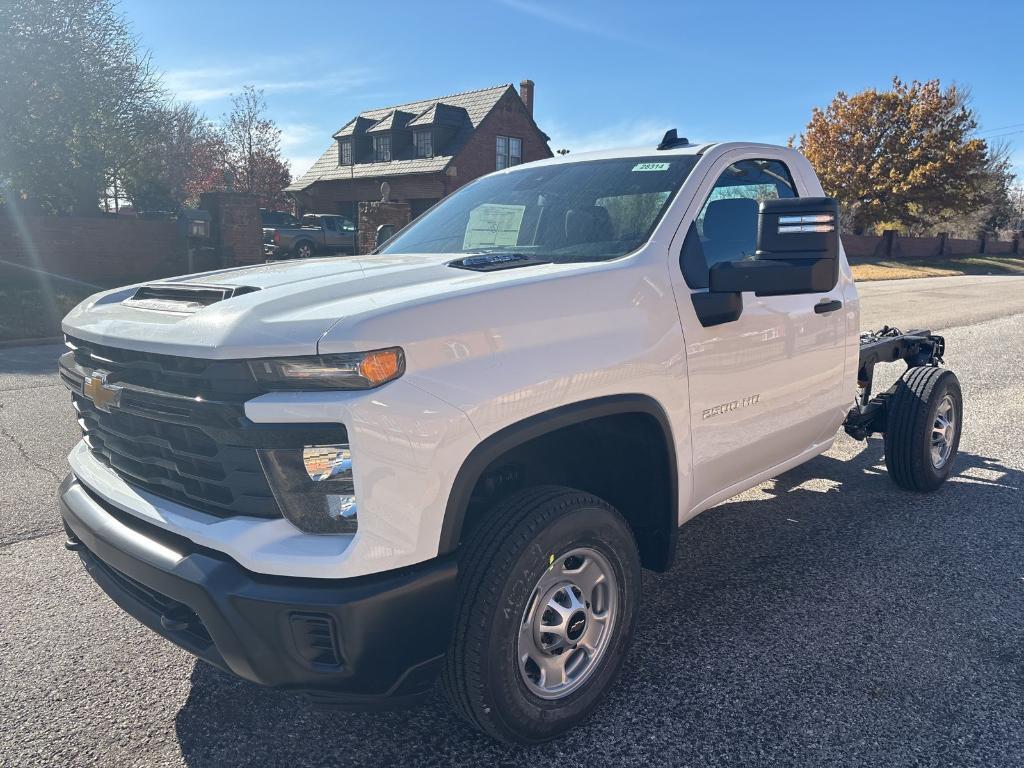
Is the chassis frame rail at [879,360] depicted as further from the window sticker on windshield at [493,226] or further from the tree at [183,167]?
the tree at [183,167]

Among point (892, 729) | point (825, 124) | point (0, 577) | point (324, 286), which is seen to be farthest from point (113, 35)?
point (825, 124)

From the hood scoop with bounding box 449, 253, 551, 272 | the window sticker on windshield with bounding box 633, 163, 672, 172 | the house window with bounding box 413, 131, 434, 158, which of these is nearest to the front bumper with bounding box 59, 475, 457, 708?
the hood scoop with bounding box 449, 253, 551, 272

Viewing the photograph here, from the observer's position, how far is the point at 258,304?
7.25 ft

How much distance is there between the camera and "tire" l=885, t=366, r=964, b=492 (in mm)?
4617

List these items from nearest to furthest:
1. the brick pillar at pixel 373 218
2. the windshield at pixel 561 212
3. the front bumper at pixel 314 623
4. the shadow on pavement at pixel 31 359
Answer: the front bumper at pixel 314 623 < the windshield at pixel 561 212 < the shadow on pavement at pixel 31 359 < the brick pillar at pixel 373 218

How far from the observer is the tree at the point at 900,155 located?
39.3 m

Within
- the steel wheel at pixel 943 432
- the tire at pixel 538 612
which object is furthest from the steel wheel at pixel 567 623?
the steel wheel at pixel 943 432

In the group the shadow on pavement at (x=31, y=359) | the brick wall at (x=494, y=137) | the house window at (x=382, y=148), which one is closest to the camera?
the shadow on pavement at (x=31, y=359)

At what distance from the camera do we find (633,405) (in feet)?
8.52

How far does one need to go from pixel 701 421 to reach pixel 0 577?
3.37 meters

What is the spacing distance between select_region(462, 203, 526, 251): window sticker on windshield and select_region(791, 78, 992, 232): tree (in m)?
40.4

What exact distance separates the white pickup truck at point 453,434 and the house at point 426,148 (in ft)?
102

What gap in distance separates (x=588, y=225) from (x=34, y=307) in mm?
13514

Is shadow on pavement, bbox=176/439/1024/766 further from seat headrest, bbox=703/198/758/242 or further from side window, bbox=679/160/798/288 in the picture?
seat headrest, bbox=703/198/758/242
